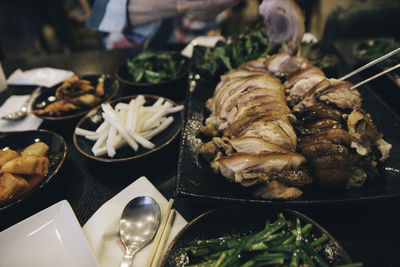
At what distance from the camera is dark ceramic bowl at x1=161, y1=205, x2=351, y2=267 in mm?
1375

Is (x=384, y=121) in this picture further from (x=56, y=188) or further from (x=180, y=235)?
(x=56, y=188)

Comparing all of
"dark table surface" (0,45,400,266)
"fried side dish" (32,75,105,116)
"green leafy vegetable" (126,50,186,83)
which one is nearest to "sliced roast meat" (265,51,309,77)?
"green leafy vegetable" (126,50,186,83)

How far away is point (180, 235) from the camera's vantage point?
142 cm

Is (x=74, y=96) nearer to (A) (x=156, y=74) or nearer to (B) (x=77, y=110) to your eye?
(B) (x=77, y=110)

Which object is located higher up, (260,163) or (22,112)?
(260,163)

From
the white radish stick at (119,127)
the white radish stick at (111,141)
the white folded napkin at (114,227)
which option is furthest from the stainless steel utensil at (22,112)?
the white folded napkin at (114,227)

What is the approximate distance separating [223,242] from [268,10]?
2416 mm

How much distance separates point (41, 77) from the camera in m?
3.68

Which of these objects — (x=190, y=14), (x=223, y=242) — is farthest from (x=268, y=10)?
(x=223, y=242)

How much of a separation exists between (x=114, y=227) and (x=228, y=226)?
75 cm

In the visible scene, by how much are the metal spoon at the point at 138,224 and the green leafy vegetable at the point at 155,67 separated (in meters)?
1.94

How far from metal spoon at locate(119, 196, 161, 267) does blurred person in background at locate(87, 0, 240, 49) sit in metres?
2.86

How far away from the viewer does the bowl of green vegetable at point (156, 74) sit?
3.25m

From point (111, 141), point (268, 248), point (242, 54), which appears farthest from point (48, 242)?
point (242, 54)
